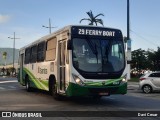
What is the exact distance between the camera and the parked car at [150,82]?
25219 mm

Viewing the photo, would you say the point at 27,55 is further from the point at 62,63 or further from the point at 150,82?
the point at 62,63

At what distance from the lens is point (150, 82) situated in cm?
2545

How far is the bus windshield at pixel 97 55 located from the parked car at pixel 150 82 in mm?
9497

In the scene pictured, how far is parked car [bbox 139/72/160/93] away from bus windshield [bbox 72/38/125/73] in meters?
9.50

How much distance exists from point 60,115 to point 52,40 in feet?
21.5

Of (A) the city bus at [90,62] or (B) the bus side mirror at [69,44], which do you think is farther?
(B) the bus side mirror at [69,44]

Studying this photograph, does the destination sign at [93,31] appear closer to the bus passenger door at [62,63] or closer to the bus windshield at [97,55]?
the bus windshield at [97,55]

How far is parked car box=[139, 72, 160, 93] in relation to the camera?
25.2 meters

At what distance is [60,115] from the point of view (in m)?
13.0

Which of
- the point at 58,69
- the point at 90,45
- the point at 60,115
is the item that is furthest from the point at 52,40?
the point at 60,115

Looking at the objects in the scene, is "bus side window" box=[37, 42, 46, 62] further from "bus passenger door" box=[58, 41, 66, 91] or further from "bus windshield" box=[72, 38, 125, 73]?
"bus windshield" box=[72, 38, 125, 73]

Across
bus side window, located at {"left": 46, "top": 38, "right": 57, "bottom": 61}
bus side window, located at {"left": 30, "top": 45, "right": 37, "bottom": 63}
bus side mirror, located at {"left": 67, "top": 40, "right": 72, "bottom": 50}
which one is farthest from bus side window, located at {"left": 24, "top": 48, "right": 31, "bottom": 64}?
bus side mirror, located at {"left": 67, "top": 40, "right": 72, "bottom": 50}

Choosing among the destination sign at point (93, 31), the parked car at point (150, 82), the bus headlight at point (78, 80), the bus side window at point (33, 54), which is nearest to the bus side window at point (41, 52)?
the bus side window at point (33, 54)

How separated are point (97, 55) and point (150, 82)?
34.3 ft
